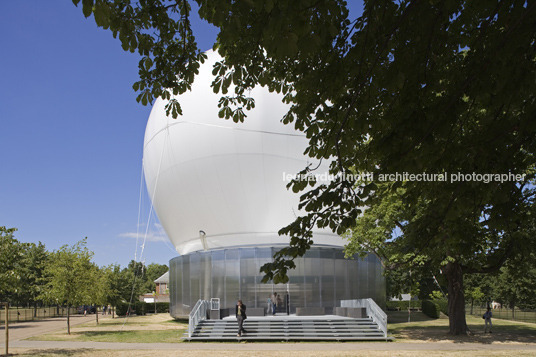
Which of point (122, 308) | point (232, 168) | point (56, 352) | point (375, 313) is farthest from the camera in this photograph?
point (122, 308)

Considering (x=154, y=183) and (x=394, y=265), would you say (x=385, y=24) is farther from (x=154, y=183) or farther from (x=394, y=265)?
(x=154, y=183)

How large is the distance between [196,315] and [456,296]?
11455mm

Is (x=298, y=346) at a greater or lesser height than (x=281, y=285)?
lesser

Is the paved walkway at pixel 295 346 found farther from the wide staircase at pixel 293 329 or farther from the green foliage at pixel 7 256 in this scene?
the green foliage at pixel 7 256

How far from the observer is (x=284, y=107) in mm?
28078

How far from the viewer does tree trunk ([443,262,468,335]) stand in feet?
63.4

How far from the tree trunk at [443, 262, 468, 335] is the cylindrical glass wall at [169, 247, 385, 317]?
680 cm

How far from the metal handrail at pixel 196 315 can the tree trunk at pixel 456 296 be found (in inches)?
439

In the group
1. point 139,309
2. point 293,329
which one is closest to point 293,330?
point 293,329

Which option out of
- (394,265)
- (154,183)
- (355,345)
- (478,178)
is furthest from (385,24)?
(154,183)

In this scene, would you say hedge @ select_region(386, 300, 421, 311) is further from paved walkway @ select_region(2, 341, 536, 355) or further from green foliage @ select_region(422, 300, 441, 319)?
paved walkway @ select_region(2, 341, 536, 355)

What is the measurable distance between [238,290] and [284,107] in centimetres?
1146

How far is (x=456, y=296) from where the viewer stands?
19.4 metres

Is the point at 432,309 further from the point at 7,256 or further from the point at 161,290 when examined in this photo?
the point at 161,290
